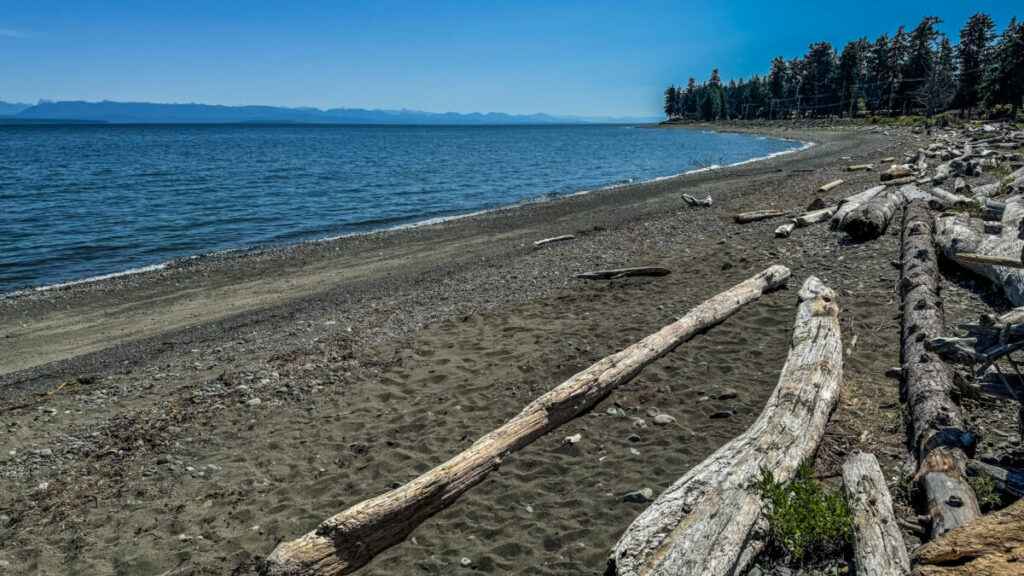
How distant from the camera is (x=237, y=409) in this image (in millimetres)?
7551

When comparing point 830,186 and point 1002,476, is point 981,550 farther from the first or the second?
point 830,186

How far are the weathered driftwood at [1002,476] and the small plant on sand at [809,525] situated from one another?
3.67 ft

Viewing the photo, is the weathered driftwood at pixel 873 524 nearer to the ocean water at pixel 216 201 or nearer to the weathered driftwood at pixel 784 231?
the weathered driftwood at pixel 784 231

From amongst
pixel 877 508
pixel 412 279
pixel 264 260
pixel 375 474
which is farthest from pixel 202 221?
A: pixel 877 508

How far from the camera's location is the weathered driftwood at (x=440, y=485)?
4320 mm

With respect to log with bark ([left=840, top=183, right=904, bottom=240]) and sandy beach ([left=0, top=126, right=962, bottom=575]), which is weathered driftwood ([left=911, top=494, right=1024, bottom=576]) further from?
log with bark ([left=840, top=183, right=904, bottom=240])

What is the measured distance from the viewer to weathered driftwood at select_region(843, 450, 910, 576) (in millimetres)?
3357

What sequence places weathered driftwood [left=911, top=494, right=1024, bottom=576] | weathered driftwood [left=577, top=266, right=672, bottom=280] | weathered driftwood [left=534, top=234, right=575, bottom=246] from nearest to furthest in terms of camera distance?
1. weathered driftwood [left=911, top=494, right=1024, bottom=576]
2. weathered driftwood [left=577, top=266, right=672, bottom=280]
3. weathered driftwood [left=534, top=234, right=575, bottom=246]

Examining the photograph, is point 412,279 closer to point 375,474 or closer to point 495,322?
point 495,322

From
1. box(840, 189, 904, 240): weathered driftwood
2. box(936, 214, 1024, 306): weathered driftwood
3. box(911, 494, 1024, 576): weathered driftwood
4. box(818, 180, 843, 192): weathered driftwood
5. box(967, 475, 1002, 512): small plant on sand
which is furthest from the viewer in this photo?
box(818, 180, 843, 192): weathered driftwood

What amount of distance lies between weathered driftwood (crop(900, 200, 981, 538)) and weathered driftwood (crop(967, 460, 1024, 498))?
8 cm

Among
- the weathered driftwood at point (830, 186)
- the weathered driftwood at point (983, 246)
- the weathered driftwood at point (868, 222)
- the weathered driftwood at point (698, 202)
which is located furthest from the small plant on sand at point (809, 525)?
the weathered driftwood at point (830, 186)

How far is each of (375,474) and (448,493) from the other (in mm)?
1128

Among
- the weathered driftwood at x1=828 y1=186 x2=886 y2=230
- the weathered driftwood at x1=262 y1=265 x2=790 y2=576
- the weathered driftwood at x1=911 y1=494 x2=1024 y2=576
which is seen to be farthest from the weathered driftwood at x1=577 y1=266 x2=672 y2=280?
the weathered driftwood at x1=911 y1=494 x2=1024 y2=576
